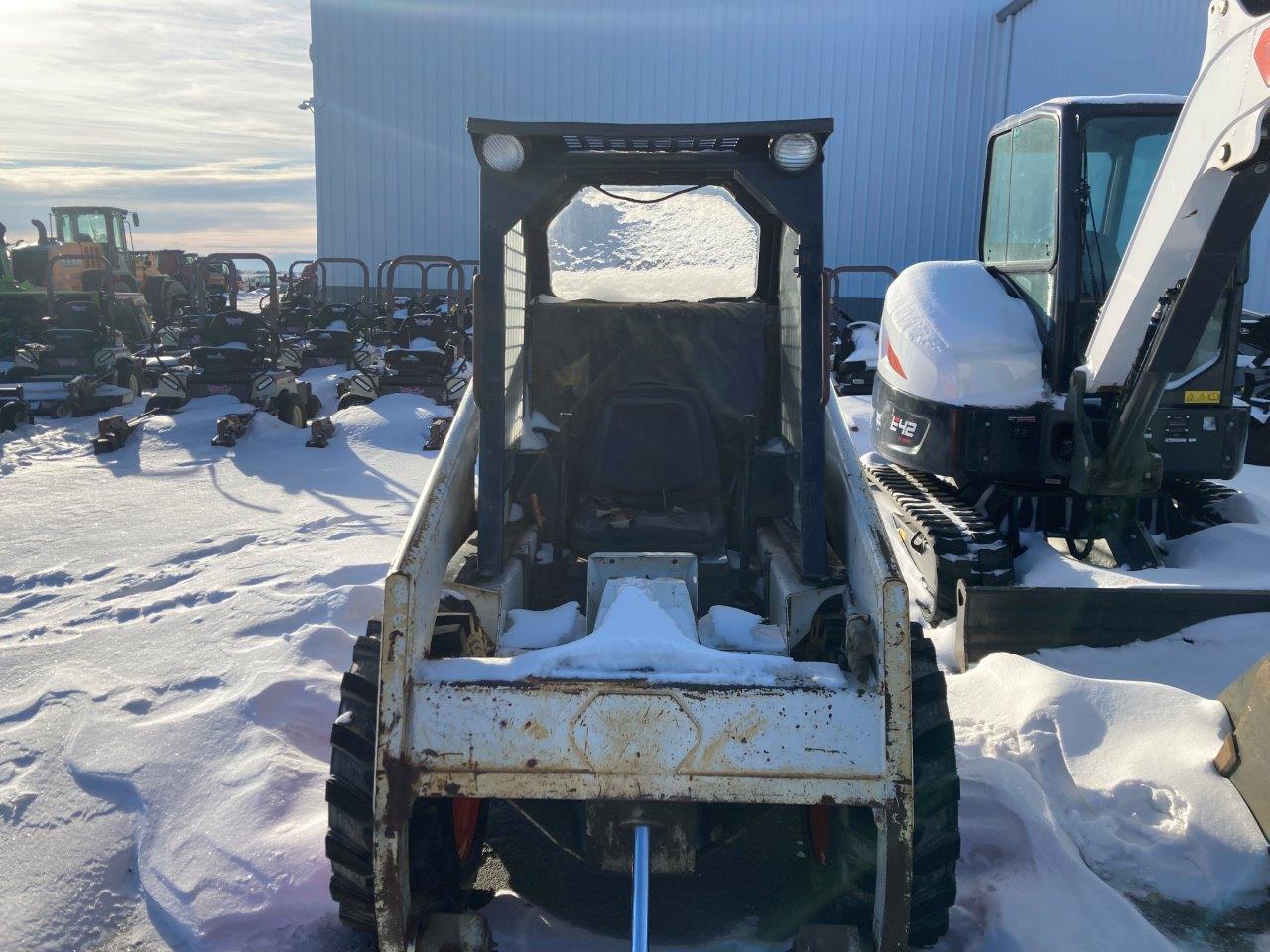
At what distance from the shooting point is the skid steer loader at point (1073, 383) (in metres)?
4.58

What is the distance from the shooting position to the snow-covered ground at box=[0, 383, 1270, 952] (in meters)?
3.02

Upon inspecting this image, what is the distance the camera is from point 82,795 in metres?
3.64

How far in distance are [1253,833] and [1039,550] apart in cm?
247

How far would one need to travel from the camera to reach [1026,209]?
19.8ft

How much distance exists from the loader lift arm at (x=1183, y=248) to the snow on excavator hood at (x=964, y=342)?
0.36 metres

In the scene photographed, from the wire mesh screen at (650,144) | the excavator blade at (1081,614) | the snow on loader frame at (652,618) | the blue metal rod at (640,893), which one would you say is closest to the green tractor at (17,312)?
the snow on loader frame at (652,618)

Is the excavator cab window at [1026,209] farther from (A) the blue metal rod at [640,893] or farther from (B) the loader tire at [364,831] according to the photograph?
(B) the loader tire at [364,831]

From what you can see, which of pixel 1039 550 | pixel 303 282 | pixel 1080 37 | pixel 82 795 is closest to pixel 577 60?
pixel 303 282

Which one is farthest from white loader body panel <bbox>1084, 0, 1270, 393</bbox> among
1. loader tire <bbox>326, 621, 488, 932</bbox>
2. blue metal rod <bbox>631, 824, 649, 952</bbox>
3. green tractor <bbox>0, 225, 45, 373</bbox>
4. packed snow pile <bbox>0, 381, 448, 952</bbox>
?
green tractor <bbox>0, 225, 45, 373</bbox>

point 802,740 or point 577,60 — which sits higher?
point 577,60

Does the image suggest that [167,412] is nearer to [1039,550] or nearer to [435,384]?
[435,384]

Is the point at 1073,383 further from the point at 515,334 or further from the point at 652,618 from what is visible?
the point at 652,618

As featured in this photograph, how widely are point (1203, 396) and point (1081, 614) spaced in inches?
66.1

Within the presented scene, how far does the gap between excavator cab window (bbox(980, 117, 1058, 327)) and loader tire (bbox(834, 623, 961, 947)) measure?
11.8 feet
